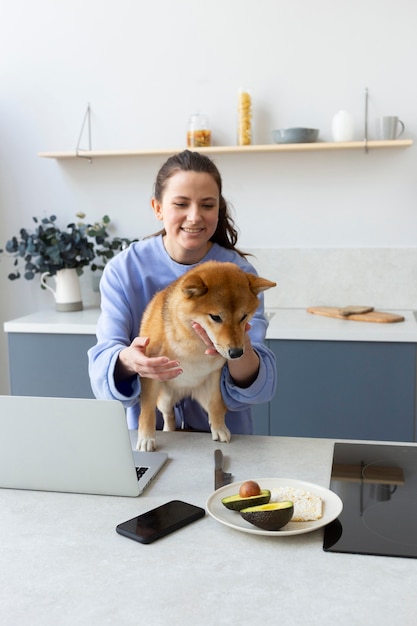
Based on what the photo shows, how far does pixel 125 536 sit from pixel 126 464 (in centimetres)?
16

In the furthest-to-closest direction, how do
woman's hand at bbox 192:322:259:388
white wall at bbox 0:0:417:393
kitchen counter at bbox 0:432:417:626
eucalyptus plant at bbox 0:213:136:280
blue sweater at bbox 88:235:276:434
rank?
1. eucalyptus plant at bbox 0:213:136:280
2. white wall at bbox 0:0:417:393
3. blue sweater at bbox 88:235:276:434
4. woman's hand at bbox 192:322:259:388
5. kitchen counter at bbox 0:432:417:626

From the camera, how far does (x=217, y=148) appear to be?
3.00m

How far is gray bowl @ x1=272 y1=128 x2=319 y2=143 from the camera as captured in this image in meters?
2.93

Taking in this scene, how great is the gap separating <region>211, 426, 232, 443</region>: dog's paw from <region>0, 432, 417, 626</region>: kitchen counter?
31 cm

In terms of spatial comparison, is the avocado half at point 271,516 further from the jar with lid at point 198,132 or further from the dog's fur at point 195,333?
the jar with lid at point 198,132

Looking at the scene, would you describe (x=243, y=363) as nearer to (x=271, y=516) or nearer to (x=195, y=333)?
(x=195, y=333)

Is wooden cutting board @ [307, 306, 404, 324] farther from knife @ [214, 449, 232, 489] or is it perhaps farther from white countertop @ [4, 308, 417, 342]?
knife @ [214, 449, 232, 489]

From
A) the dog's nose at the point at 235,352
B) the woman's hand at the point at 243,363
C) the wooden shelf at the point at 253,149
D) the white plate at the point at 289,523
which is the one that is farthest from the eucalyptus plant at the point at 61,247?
the white plate at the point at 289,523

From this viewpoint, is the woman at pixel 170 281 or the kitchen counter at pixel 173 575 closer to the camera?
the kitchen counter at pixel 173 575

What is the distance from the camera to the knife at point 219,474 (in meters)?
1.27


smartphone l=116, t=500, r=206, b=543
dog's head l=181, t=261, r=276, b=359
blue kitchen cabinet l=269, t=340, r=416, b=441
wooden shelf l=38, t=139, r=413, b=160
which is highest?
wooden shelf l=38, t=139, r=413, b=160

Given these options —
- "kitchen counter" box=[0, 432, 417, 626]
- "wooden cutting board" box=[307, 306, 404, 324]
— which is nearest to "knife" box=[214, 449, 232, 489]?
"kitchen counter" box=[0, 432, 417, 626]

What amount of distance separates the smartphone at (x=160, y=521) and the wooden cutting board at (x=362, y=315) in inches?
68.3

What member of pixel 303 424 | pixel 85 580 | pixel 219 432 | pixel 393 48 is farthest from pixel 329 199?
pixel 85 580
